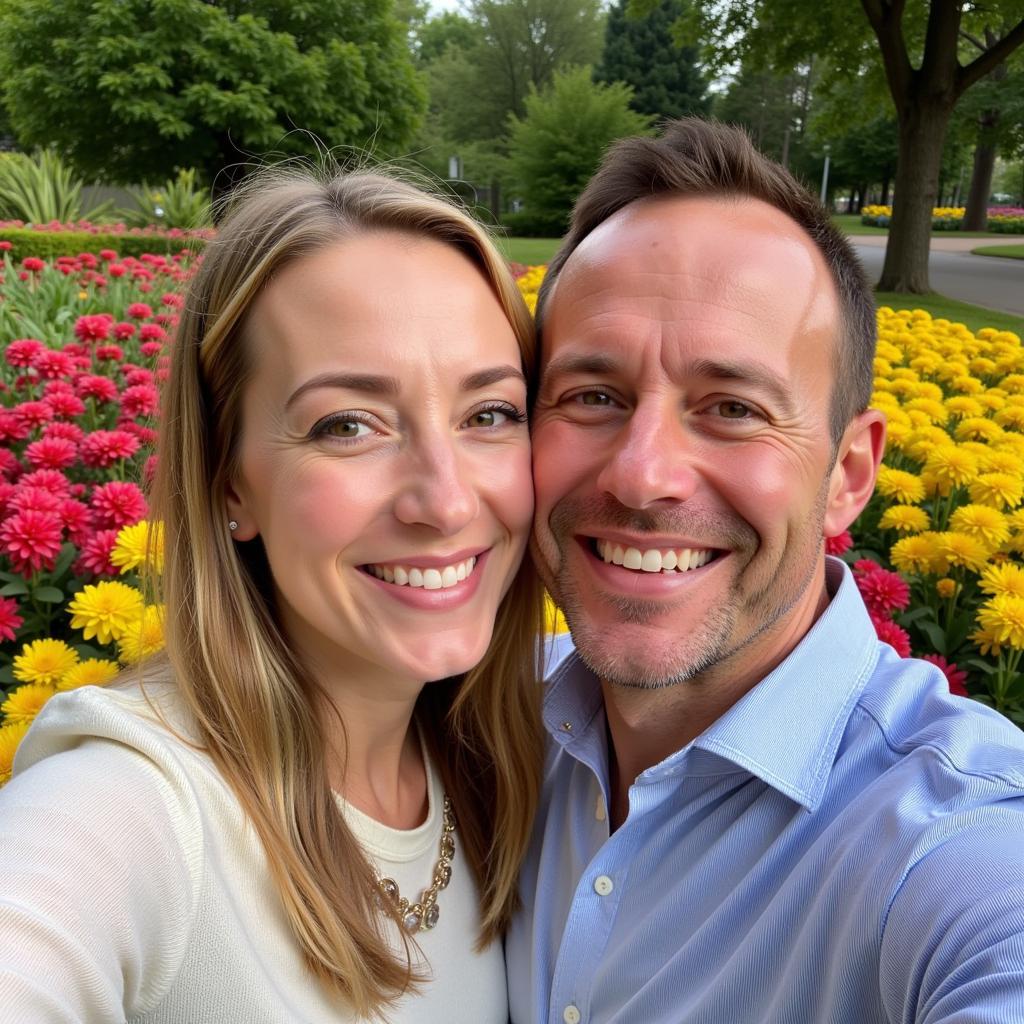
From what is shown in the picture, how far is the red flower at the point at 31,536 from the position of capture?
268cm

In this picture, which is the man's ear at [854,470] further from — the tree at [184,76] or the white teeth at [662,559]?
the tree at [184,76]

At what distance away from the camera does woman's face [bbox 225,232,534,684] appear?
5.39 feet

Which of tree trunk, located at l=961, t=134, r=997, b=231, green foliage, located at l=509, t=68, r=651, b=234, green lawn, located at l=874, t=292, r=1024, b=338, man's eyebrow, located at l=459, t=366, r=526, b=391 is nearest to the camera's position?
man's eyebrow, located at l=459, t=366, r=526, b=391

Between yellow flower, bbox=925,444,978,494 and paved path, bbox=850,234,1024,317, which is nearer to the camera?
yellow flower, bbox=925,444,978,494

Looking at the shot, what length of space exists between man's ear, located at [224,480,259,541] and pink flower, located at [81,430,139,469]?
1.60 m

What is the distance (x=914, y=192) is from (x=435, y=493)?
617 inches

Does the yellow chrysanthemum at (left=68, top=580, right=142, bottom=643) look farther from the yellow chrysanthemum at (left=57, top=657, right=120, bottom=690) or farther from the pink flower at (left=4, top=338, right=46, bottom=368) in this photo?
the pink flower at (left=4, top=338, right=46, bottom=368)

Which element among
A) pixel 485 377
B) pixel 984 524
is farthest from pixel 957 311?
pixel 485 377

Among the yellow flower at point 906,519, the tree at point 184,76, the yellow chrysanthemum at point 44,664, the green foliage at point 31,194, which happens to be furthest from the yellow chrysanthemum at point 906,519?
the tree at point 184,76

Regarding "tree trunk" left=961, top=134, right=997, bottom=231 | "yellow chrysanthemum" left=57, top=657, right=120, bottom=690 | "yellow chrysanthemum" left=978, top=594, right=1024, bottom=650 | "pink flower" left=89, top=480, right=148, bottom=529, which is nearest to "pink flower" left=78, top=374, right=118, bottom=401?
"pink flower" left=89, top=480, right=148, bottom=529

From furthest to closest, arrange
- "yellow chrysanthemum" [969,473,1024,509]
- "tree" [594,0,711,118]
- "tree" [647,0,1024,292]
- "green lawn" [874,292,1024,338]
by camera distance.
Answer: "tree" [594,0,711,118]
"tree" [647,0,1024,292]
"green lawn" [874,292,1024,338]
"yellow chrysanthemum" [969,473,1024,509]

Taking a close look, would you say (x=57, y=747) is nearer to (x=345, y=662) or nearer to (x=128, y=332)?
(x=345, y=662)

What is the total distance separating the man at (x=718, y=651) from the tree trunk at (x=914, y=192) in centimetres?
1383

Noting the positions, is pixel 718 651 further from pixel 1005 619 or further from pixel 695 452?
pixel 1005 619
